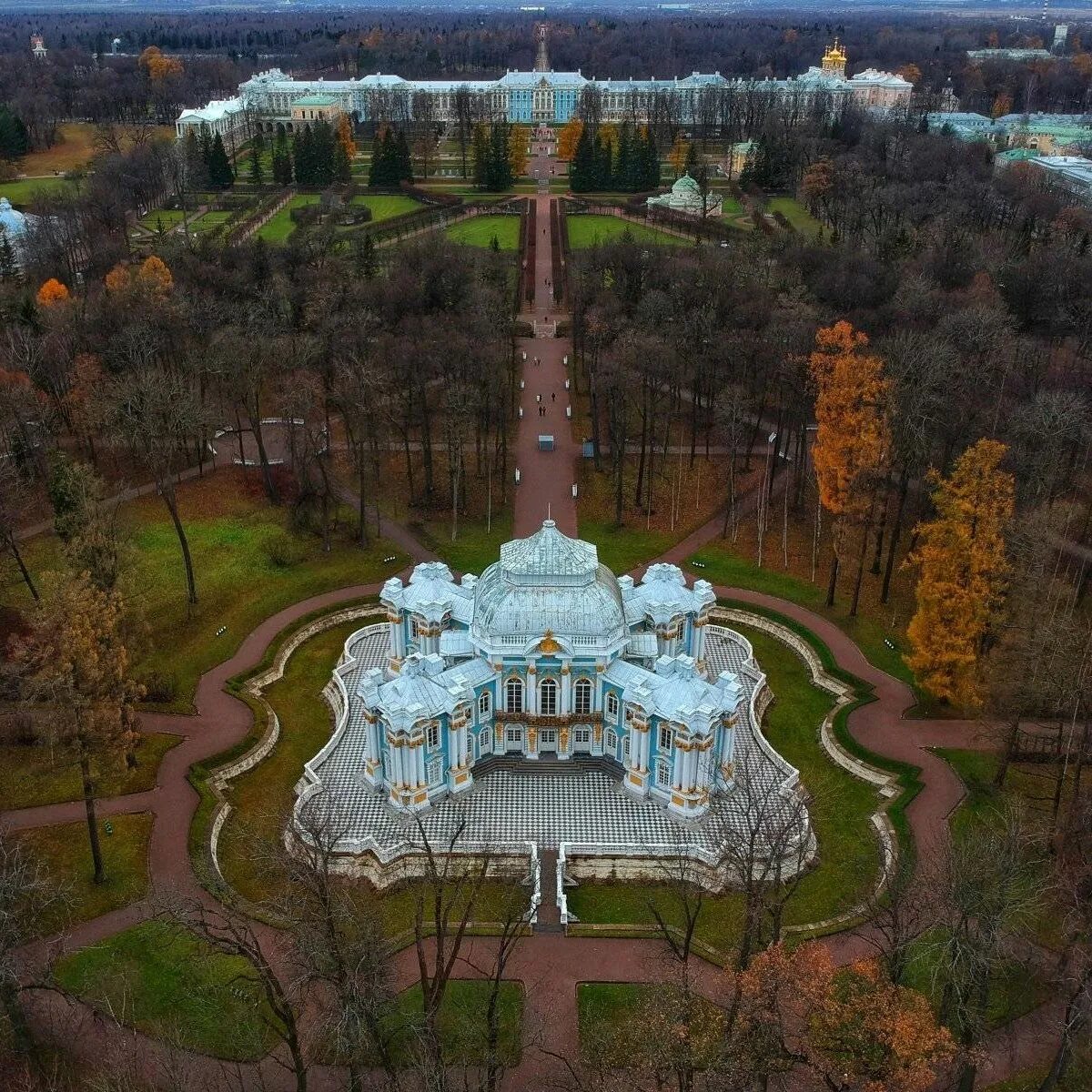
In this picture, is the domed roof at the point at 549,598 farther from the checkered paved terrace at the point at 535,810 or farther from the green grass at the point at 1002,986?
the green grass at the point at 1002,986

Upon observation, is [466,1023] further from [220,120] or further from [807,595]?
[220,120]

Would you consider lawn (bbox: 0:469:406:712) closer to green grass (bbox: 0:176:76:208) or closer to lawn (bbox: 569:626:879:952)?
lawn (bbox: 569:626:879:952)

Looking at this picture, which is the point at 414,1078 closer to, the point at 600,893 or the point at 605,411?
the point at 600,893

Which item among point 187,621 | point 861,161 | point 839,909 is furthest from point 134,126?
point 839,909

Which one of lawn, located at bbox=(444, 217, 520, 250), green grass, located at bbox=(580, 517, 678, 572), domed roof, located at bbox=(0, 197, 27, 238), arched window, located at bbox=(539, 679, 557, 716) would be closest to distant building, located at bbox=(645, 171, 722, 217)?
lawn, located at bbox=(444, 217, 520, 250)

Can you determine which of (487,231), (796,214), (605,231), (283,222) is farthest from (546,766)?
(796,214)
